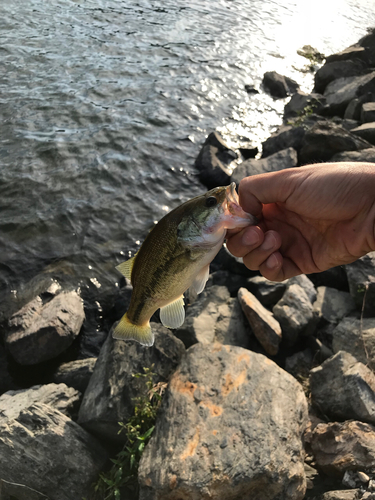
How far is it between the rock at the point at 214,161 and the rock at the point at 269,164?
596 mm

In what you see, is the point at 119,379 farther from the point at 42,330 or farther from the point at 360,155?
the point at 360,155

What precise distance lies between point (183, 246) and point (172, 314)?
70 cm

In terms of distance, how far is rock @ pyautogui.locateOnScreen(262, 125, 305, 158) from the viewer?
39.5ft

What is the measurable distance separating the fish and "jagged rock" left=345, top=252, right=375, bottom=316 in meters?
4.11

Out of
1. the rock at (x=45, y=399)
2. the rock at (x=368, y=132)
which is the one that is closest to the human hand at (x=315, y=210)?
the rock at (x=45, y=399)

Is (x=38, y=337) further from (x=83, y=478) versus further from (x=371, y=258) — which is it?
(x=371, y=258)

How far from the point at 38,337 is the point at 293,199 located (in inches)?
181

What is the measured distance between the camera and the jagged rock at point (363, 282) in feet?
21.1

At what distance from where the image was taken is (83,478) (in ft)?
14.9

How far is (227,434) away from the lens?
13.6ft

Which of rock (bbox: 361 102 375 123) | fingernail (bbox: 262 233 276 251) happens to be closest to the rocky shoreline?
fingernail (bbox: 262 233 276 251)

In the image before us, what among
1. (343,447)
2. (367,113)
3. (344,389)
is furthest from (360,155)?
(343,447)

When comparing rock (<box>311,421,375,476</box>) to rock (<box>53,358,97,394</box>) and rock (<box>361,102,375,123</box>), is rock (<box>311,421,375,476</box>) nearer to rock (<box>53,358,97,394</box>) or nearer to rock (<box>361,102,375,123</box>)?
rock (<box>53,358,97,394</box>)

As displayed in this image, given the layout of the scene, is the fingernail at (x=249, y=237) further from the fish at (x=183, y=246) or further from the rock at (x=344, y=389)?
the rock at (x=344, y=389)
